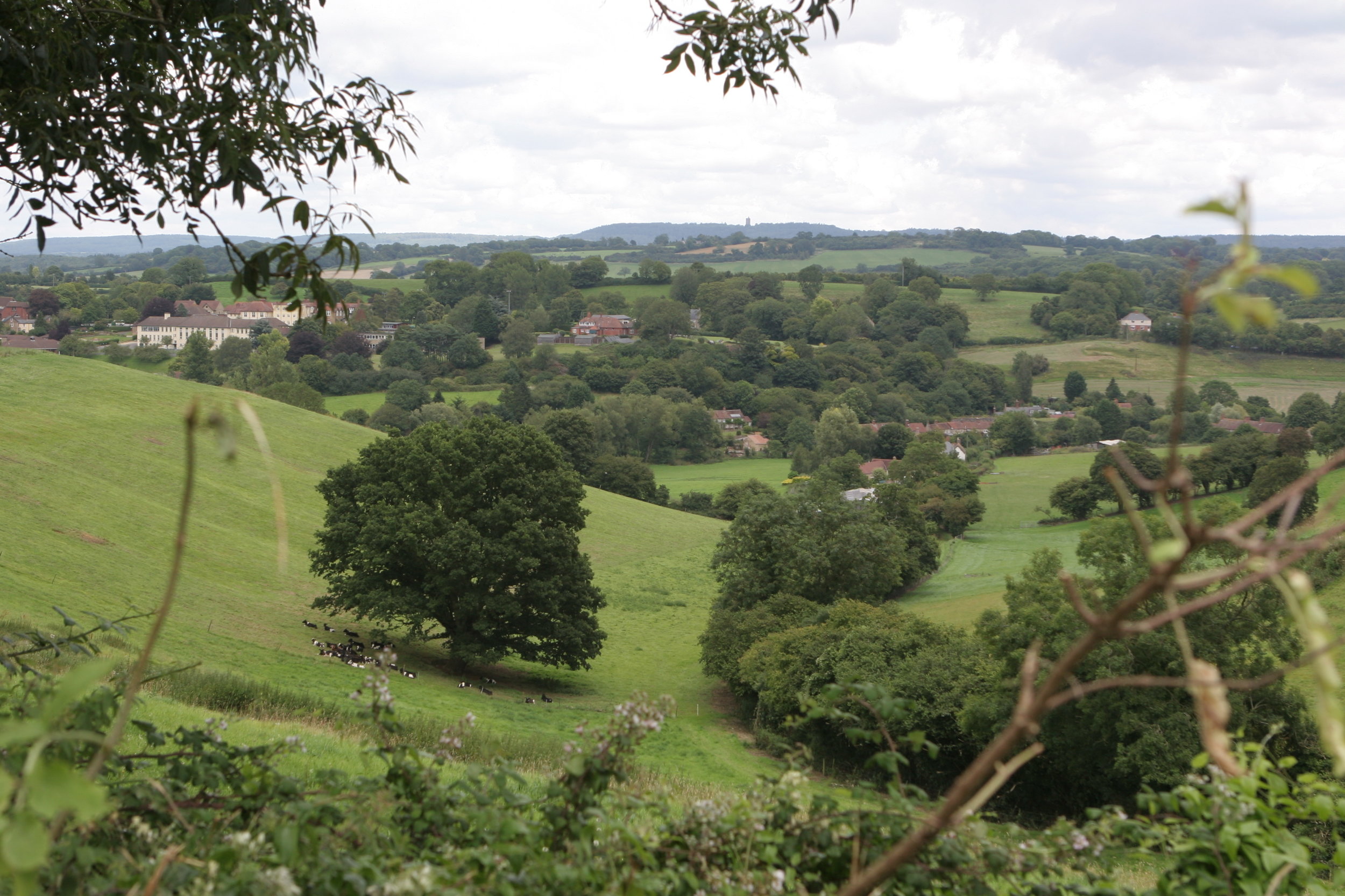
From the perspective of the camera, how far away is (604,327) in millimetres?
140750

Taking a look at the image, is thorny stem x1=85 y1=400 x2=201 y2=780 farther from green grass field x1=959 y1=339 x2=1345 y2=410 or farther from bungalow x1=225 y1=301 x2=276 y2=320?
bungalow x1=225 y1=301 x2=276 y2=320

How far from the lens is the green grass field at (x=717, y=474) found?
7600 centimetres

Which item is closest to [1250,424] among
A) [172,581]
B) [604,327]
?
[172,581]

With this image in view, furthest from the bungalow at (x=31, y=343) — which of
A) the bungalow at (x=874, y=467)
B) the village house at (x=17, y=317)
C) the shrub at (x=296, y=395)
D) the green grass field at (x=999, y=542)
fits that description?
the bungalow at (x=874, y=467)

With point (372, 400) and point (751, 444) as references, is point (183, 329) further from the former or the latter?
point (751, 444)

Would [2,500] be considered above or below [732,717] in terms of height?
above

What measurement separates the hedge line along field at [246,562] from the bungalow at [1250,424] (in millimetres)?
50014

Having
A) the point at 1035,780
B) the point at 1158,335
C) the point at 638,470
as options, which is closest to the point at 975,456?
the point at 638,470

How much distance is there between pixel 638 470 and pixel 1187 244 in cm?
6666

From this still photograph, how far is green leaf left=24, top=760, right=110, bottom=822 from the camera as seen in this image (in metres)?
0.98

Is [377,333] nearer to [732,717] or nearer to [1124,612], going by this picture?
[732,717]

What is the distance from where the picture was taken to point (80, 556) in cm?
2795

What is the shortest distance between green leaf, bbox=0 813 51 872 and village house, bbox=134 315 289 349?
11156 cm

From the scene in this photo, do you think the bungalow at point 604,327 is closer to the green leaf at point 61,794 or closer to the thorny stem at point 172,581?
the thorny stem at point 172,581
